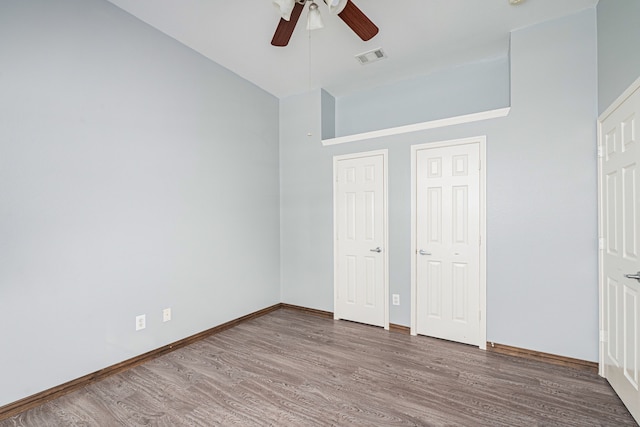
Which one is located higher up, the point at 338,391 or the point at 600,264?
the point at 600,264

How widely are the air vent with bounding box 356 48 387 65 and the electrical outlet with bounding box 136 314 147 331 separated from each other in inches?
136

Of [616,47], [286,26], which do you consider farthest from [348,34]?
[616,47]

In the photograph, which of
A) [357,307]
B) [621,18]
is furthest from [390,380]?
[621,18]

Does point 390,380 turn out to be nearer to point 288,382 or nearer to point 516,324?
point 288,382

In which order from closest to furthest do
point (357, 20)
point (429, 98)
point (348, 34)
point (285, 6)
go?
point (285, 6), point (357, 20), point (348, 34), point (429, 98)

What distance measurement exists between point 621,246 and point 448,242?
133 cm

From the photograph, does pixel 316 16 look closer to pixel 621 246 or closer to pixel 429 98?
pixel 429 98

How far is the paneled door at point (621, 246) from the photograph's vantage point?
1.86 m

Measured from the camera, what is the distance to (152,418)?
1941 millimetres

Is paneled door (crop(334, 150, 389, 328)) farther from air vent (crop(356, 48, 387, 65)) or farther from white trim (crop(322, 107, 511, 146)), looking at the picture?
air vent (crop(356, 48, 387, 65))

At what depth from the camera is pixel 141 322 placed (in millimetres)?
2670

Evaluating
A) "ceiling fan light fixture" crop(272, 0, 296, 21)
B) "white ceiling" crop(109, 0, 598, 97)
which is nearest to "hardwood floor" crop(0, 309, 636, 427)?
"ceiling fan light fixture" crop(272, 0, 296, 21)

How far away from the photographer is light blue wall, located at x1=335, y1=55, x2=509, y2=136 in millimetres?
3287

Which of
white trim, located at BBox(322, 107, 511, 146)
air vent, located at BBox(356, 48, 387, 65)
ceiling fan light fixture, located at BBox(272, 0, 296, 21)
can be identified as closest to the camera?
ceiling fan light fixture, located at BBox(272, 0, 296, 21)
